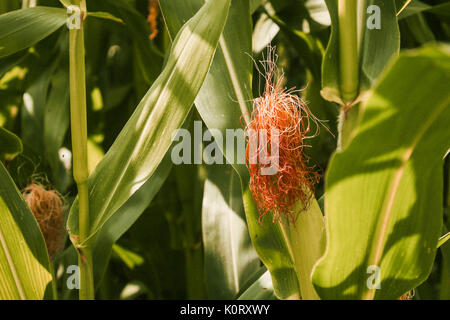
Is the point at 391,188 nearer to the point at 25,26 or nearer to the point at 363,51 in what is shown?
the point at 363,51

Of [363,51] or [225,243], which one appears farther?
[225,243]

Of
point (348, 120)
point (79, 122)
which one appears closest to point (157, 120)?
point (79, 122)

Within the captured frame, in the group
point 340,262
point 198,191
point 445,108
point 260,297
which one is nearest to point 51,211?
point 198,191

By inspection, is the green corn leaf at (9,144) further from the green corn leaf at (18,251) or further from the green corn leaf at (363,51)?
the green corn leaf at (363,51)

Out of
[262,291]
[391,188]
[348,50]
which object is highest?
[348,50]

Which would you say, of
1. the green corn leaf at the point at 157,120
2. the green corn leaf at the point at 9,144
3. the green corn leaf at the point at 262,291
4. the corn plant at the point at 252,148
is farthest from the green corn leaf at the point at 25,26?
the green corn leaf at the point at 262,291
